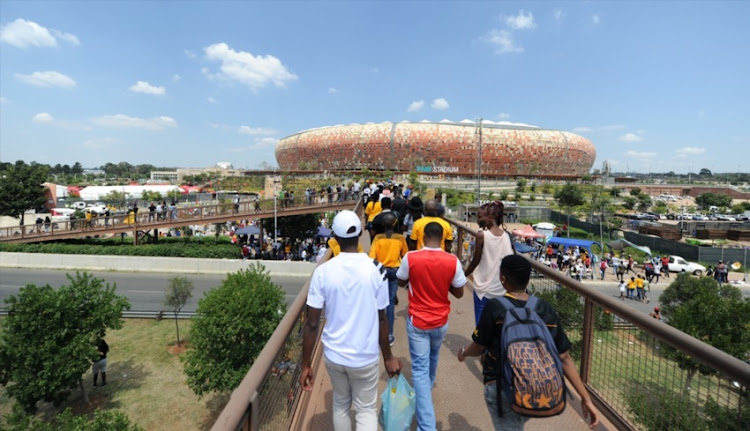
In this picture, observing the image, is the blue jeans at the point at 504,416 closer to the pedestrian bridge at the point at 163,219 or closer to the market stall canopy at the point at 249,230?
the pedestrian bridge at the point at 163,219

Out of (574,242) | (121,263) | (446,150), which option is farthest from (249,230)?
(446,150)

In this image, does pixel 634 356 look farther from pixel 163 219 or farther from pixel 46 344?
pixel 163 219

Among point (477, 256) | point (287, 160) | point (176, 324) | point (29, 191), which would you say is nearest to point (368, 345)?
point (477, 256)

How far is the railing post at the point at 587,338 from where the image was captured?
3.00 metres

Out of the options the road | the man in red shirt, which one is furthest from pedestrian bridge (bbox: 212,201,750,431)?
the road

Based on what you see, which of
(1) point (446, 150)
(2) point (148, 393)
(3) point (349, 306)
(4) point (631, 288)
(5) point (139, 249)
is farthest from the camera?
(1) point (446, 150)

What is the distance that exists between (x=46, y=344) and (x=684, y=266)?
2938 cm

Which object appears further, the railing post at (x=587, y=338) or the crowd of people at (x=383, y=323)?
the railing post at (x=587, y=338)

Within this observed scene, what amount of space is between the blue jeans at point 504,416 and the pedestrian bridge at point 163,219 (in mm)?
19616

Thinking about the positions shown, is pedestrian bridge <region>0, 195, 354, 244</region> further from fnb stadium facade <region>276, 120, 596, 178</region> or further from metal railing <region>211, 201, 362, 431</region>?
fnb stadium facade <region>276, 120, 596, 178</region>

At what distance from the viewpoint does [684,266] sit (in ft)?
73.4

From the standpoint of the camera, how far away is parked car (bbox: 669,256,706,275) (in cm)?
2192

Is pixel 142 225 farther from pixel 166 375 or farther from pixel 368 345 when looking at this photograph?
pixel 368 345

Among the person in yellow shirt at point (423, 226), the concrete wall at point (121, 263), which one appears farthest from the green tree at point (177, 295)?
the person in yellow shirt at point (423, 226)
